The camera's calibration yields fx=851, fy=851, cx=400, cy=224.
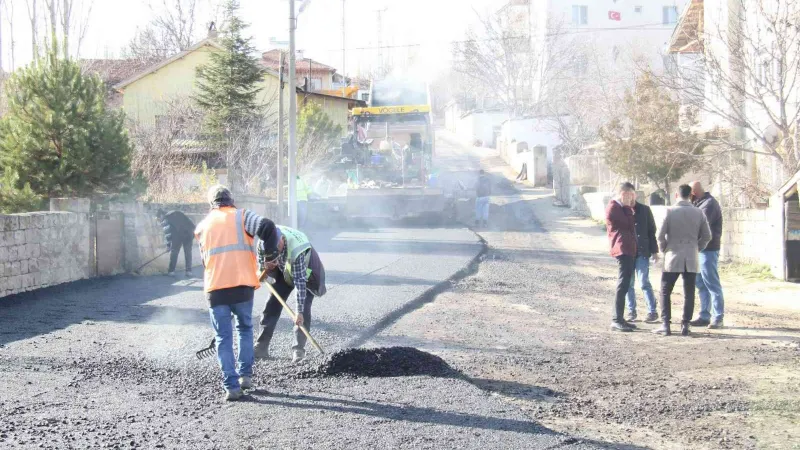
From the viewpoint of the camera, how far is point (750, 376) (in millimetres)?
7742

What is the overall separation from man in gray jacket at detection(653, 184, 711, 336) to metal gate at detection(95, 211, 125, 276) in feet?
31.5

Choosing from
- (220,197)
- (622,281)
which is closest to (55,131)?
(220,197)

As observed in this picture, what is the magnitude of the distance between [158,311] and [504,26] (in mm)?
50494

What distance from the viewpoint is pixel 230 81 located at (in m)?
32.0

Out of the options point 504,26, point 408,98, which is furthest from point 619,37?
point 408,98

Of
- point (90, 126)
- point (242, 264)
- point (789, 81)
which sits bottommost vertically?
point (242, 264)

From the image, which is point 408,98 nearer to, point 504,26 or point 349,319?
point 349,319

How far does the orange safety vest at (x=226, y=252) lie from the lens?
6484mm

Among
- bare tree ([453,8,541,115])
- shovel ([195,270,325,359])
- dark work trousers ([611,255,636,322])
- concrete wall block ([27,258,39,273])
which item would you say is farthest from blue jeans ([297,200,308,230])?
bare tree ([453,8,541,115])

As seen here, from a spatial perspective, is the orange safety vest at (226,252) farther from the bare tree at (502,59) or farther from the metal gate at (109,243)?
the bare tree at (502,59)

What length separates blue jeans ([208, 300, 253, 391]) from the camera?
638 cm

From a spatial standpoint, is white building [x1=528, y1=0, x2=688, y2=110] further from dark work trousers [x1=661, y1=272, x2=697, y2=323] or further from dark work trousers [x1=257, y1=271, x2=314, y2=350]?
dark work trousers [x1=257, y1=271, x2=314, y2=350]

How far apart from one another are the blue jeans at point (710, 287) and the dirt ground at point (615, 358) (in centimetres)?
29

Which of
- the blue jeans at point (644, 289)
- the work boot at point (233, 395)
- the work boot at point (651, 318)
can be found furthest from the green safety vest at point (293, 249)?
the work boot at point (651, 318)
